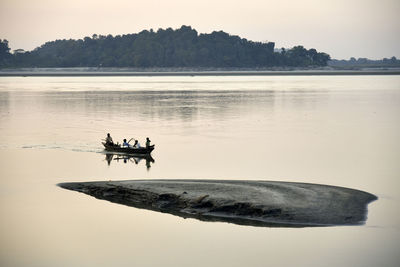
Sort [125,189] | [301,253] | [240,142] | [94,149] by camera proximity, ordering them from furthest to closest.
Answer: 1. [240,142]
2. [94,149]
3. [125,189]
4. [301,253]

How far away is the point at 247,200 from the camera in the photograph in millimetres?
34062

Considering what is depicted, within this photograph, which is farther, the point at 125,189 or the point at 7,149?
the point at 7,149

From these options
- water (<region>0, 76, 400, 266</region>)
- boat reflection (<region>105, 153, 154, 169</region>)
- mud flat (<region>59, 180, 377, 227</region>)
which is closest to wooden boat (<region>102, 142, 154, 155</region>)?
boat reflection (<region>105, 153, 154, 169</region>)

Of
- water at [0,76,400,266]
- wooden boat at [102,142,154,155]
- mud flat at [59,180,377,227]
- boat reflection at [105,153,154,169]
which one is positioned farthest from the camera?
wooden boat at [102,142,154,155]

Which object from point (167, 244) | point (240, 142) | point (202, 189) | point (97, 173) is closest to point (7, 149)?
point (97, 173)

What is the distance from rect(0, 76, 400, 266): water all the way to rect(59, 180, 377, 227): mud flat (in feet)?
2.86

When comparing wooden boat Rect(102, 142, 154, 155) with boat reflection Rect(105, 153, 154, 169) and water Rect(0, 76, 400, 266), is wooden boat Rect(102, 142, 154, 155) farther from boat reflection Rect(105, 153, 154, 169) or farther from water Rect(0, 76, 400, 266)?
water Rect(0, 76, 400, 266)

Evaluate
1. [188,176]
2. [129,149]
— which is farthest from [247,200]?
[129,149]

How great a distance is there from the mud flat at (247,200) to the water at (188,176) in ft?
2.86

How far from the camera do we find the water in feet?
94.4

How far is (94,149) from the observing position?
5806 cm

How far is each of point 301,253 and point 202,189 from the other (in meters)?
9.18

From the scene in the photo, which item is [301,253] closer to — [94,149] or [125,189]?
[125,189]

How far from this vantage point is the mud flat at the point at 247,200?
106 feet
